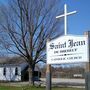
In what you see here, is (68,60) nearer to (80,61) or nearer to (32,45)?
(80,61)

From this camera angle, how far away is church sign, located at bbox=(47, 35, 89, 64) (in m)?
13.7

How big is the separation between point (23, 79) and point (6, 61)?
438 cm

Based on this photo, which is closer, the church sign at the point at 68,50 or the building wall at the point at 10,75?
the church sign at the point at 68,50

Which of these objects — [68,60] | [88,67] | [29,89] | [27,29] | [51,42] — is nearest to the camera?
[88,67]

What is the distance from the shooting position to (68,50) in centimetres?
1463

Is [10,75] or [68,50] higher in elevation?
[68,50]

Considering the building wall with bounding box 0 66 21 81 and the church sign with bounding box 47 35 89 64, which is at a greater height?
the church sign with bounding box 47 35 89 64

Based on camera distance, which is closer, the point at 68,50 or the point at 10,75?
the point at 68,50

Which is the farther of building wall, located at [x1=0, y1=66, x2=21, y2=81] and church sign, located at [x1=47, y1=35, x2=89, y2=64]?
building wall, located at [x1=0, y1=66, x2=21, y2=81]

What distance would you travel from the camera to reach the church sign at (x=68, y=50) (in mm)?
13745

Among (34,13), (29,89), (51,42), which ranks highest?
(34,13)

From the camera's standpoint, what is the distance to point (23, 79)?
189 feet

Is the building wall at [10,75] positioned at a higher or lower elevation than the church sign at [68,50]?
lower

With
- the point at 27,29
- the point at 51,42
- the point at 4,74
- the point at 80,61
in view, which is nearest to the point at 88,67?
Answer: the point at 80,61
